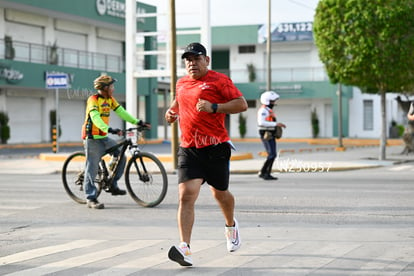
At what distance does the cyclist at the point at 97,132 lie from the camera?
10742 millimetres

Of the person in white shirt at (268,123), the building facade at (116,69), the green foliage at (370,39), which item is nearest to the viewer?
the person in white shirt at (268,123)

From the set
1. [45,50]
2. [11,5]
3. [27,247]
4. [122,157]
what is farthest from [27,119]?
[27,247]

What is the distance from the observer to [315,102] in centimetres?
5209

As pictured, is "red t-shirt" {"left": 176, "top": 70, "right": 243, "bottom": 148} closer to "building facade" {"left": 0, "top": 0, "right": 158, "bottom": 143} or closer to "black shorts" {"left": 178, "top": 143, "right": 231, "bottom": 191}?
"black shorts" {"left": 178, "top": 143, "right": 231, "bottom": 191}

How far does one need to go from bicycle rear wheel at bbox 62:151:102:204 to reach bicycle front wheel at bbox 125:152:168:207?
950 millimetres

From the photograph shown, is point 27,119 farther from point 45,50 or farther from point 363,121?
point 363,121

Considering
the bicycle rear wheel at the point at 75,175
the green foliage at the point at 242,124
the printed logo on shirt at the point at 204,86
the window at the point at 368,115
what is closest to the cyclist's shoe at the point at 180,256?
the printed logo on shirt at the point at 204,86

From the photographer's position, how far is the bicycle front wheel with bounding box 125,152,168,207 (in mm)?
10656

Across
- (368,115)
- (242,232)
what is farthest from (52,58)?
(242,232)

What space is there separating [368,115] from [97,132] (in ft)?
140

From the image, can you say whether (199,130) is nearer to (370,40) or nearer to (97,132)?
(97,132)

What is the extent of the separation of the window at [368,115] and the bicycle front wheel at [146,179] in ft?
138

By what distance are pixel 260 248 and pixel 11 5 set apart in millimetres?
30913

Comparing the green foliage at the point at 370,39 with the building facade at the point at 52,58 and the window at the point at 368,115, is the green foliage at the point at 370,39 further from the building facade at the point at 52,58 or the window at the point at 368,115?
the window at the point at 368,115
